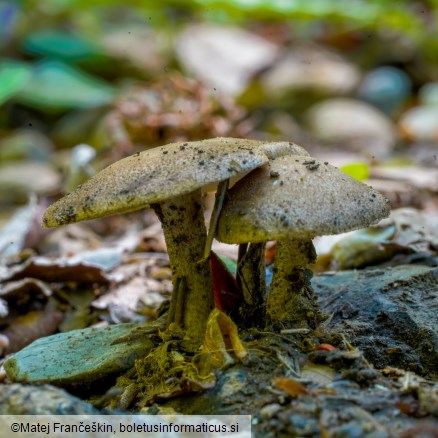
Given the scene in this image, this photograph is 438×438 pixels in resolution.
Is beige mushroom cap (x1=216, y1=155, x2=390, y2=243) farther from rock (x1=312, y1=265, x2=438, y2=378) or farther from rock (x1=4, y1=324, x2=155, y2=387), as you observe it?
rock (x1=4, y1=324, x2=155, y2=387)

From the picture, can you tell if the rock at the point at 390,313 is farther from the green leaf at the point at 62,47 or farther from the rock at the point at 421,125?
the green leaf at the point at 62,47

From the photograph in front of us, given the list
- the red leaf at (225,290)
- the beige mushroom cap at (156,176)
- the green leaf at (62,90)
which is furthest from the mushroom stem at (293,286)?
the green leaf at (62,90)

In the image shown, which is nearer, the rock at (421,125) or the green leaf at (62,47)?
the rock at (421,125)

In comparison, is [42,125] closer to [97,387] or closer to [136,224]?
[136,224]

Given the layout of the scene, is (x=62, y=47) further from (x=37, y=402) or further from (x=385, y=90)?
(x=37, y=402)

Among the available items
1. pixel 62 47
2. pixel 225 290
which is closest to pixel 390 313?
pixel 225 290

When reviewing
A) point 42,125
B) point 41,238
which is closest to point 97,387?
point 41,238

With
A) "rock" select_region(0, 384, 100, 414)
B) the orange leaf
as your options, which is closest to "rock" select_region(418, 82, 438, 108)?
the orange leaf
